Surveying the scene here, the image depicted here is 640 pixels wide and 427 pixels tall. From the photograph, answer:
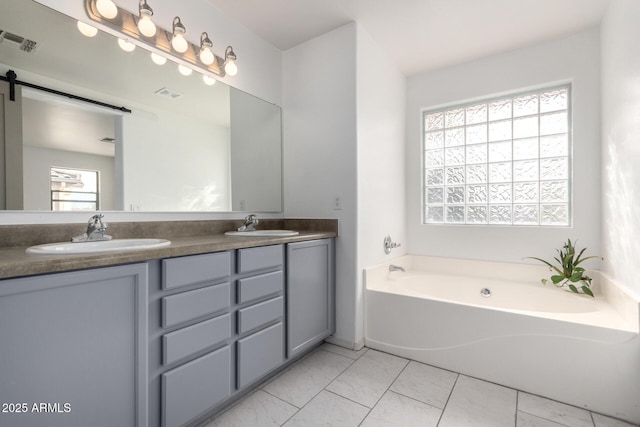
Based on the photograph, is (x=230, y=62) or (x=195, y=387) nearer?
(x=195, y=387)

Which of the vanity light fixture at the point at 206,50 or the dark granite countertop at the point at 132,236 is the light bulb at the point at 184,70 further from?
the dark granite countertop at the point at 132,236

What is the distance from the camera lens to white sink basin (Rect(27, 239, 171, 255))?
1059mm

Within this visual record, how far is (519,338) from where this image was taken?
1.72 m

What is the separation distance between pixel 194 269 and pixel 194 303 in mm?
150

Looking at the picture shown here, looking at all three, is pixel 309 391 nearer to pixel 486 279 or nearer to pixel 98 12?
pixel 486 279

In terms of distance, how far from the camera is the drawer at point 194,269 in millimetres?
1205

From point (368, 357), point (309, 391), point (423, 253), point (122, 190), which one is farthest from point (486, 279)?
point (122, 190)

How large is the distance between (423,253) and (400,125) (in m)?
1.31

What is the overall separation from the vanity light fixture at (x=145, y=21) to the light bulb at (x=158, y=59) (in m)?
0.11

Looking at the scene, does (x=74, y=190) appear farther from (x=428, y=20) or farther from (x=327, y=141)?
(x=428, y=20)

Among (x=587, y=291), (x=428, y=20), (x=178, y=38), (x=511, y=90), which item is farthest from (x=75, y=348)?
(x=511, y=90)

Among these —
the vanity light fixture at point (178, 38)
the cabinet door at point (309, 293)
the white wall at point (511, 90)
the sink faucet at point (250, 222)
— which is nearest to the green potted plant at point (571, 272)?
the white wall at point (511, 90)

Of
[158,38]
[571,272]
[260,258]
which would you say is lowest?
[571,272]

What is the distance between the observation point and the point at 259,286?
162 centimetres
